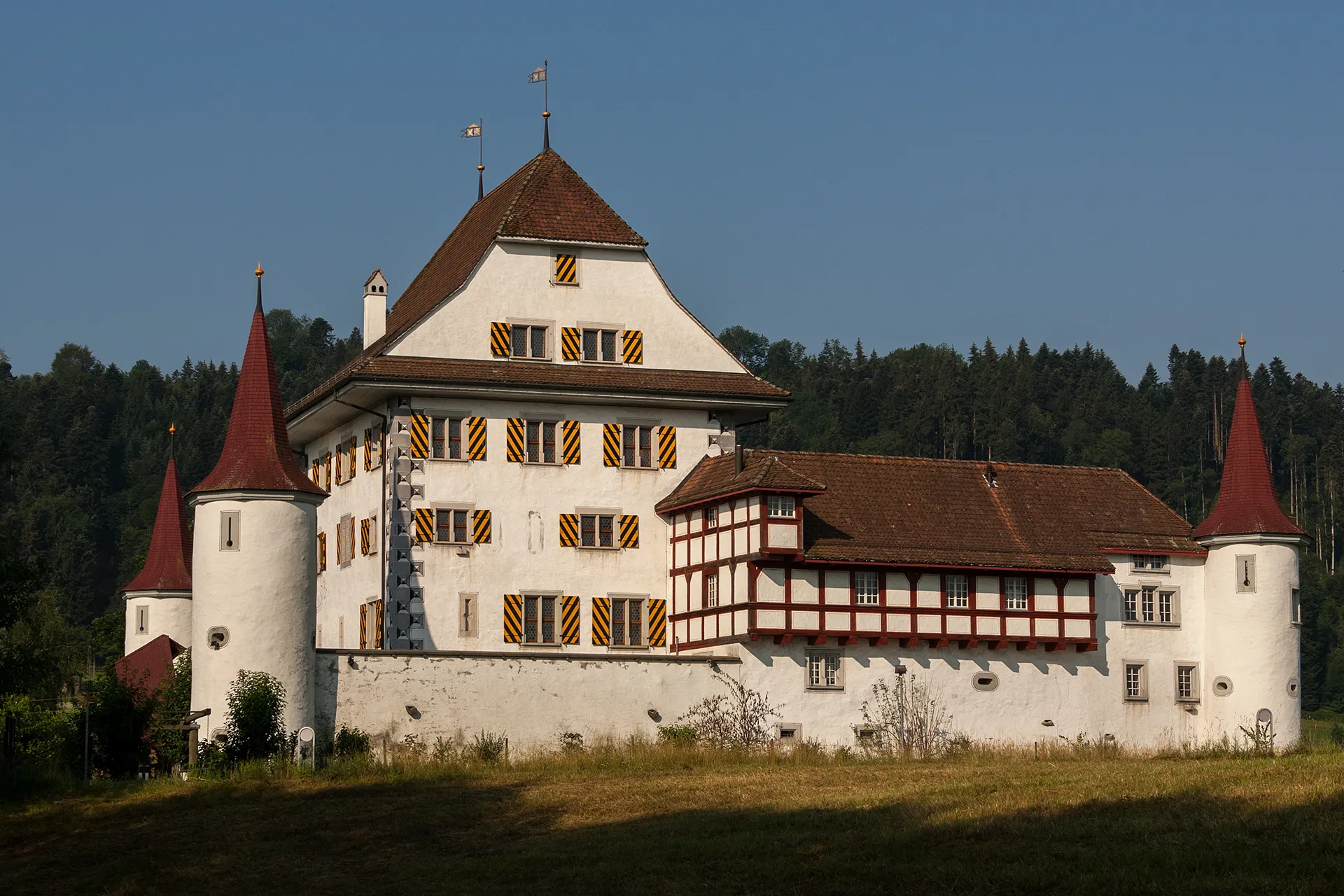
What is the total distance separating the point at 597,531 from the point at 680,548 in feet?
6.55

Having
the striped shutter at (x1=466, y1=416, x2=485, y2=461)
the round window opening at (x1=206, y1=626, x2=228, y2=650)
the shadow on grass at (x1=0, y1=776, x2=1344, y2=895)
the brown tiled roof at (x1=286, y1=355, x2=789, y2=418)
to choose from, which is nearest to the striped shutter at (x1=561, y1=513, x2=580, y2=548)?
the striped shutter at (x1=466, y1=416, x2=485, y2=461)

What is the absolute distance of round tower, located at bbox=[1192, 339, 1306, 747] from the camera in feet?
171

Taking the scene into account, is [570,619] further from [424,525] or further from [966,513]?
[966,513]

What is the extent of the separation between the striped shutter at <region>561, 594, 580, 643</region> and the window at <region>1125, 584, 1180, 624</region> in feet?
43.7

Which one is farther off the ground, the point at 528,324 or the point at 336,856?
the point at 528,324

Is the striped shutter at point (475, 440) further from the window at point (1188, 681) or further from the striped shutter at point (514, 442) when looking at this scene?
the window at point (1188, 681)

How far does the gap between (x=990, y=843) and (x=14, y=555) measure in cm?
1856

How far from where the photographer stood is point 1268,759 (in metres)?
40.2

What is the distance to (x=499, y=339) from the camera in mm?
51812

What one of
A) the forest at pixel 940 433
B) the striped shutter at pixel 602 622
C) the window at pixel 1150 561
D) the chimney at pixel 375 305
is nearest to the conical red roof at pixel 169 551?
the chimney at pixel 375 305

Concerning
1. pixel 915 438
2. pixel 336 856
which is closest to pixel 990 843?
pixel 336 856

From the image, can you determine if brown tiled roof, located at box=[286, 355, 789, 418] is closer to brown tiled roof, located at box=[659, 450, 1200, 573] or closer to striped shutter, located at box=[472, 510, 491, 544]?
brown tiled roof, located at box=[659, 450, 1200, 573]

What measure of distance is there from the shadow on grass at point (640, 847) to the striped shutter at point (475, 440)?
12.9 metres

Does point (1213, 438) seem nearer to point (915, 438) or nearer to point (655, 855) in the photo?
point (915, 438)
